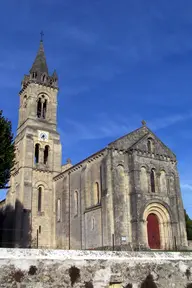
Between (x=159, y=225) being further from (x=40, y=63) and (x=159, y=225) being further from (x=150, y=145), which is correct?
(x=40, y=63)

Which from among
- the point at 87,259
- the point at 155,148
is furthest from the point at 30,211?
the point at 87,259

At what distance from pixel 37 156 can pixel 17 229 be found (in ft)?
36.0

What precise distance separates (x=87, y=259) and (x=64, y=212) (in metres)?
22.5

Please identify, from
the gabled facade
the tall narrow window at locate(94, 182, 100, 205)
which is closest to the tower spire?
the gabled facade

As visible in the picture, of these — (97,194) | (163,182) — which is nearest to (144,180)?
(163,182)

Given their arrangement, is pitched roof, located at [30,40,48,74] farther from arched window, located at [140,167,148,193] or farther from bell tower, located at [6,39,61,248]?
arched window, located at [140,167,148,193]

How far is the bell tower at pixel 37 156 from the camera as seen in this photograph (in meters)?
40.6

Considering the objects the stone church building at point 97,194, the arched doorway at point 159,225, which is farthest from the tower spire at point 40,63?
the arched doorway at point 159,225

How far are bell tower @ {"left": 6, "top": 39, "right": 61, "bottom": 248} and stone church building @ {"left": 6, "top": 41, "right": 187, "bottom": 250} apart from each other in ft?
0.41

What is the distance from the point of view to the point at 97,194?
35.8 metres

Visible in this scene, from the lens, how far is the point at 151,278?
756 inches

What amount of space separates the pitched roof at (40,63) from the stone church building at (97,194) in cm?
395

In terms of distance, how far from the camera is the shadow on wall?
1518 inches

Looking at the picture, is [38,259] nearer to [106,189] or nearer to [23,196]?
[106,189]
